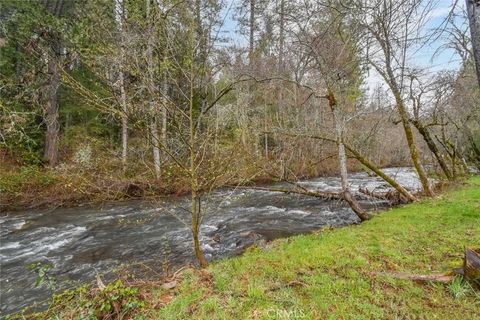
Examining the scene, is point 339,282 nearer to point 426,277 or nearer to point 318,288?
point 318,288

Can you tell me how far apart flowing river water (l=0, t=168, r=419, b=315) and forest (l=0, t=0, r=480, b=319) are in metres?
0.47

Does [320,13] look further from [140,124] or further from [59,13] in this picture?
[59,13]

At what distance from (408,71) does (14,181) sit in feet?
45.4

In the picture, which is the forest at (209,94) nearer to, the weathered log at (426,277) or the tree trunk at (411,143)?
the tree trunk at (411,143)

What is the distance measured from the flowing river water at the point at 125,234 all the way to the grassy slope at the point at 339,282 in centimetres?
116

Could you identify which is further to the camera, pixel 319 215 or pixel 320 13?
pixel 319 215

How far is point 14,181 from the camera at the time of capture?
10.9m

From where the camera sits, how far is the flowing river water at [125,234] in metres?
5.11

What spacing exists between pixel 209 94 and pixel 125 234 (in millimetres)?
6115

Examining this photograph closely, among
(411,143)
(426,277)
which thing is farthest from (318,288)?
(411,143)

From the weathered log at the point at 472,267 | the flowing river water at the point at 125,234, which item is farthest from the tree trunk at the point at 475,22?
the flowing river water at the point at 125,234

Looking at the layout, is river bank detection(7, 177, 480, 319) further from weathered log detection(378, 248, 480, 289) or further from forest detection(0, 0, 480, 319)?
forest detection(0, 0, 480, 319)

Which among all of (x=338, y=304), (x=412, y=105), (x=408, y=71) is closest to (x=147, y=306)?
(x=338, y=304)

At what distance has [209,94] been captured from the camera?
441 inches
